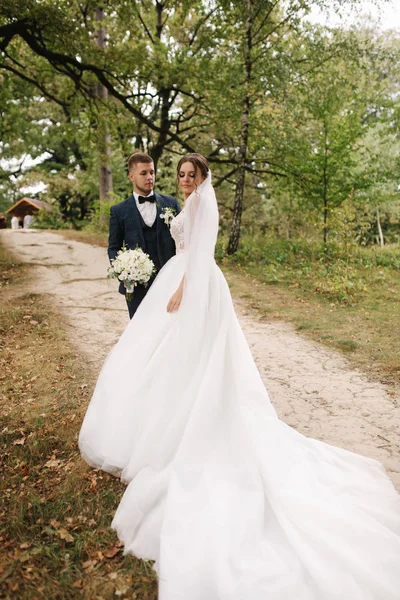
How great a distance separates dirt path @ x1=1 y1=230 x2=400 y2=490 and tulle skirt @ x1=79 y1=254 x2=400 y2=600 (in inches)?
23.6

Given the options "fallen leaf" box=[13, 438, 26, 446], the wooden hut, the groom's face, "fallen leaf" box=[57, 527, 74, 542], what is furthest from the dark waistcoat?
the wooden hut

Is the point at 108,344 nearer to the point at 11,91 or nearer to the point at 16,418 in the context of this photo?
the point at 16,418

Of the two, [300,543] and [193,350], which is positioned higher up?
[193,350]

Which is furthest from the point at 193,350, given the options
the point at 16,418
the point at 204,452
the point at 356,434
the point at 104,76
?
the point at 104,76

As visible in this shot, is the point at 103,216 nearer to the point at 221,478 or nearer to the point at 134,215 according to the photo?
the point at 134,215

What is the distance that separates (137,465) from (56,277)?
26.9 feet

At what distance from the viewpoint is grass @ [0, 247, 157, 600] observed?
7.80 feet

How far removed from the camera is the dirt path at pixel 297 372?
3.95 meters

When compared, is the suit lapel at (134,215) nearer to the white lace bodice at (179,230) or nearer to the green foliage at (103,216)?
the white lace bodice at (179,230)

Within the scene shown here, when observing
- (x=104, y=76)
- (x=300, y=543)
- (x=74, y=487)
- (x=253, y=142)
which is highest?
(x=104, y=76)

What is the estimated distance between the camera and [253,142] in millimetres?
11656

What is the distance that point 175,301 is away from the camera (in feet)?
10.8

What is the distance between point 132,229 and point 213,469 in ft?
8.33

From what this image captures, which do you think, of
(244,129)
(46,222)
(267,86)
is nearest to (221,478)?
(267,86)
